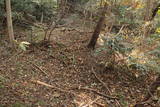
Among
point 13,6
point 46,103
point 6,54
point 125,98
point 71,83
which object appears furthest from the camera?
point 13,6

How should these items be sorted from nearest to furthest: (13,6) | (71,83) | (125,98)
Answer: (125,98)
(71,83)
(13,6)

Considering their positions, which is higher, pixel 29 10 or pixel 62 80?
pixel 29 10

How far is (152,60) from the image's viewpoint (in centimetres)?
746

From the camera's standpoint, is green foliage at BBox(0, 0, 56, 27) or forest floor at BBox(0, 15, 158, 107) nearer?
forest floor at BBox(0, 15, 158, 107)

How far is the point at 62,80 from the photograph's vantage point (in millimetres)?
6613

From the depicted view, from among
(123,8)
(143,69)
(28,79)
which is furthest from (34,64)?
(123,8)

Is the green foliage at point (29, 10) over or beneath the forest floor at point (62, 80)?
over

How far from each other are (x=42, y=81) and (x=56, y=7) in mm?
8396

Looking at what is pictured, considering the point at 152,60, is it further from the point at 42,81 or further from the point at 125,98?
the point at 42,81

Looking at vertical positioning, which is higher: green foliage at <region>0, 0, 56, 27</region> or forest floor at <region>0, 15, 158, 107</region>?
green foliage at <region>0, 0, 56, 27</region>

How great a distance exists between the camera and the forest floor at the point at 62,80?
5.34m

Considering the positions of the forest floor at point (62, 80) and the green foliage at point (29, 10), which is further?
the green foliage at point (29, 10)

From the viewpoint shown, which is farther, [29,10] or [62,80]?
[29,10]

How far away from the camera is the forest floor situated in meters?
5.34
